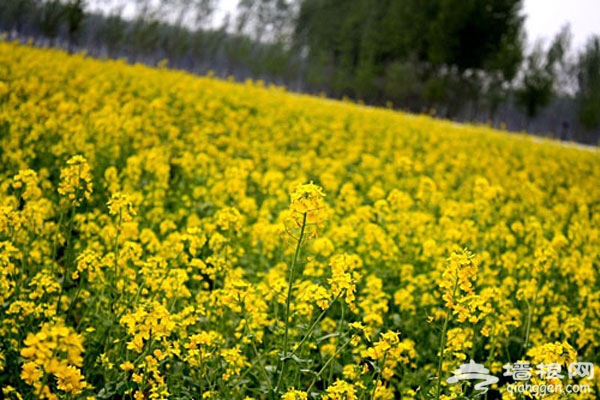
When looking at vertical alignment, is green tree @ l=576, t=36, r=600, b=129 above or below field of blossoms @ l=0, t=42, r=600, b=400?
above

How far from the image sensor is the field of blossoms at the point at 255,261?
91.4 inches

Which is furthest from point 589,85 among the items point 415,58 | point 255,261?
point 255,261

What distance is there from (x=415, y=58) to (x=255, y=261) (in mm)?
32098

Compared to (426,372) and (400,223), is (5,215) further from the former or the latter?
(400,223)

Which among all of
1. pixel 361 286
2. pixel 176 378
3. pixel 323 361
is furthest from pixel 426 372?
pixel 176 378

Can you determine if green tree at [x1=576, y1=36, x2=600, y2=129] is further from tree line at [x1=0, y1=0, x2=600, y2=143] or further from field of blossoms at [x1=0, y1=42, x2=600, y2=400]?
field of blossoms at [x1=0, y1=42, x2=600, y2=400]

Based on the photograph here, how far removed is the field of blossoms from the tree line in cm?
1642

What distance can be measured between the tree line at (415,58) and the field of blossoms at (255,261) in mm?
16421

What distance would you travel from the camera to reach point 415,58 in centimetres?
3472

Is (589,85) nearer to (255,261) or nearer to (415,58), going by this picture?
(415,58)

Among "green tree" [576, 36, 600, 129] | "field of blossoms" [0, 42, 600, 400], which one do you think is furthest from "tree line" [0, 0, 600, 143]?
"field of blossoms" [0, 42, 600, 400]

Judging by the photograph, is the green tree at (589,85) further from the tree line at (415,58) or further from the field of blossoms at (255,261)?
the field of blossoms at (255,261)

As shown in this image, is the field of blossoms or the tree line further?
the tree line

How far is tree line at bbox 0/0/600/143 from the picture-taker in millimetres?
27031
